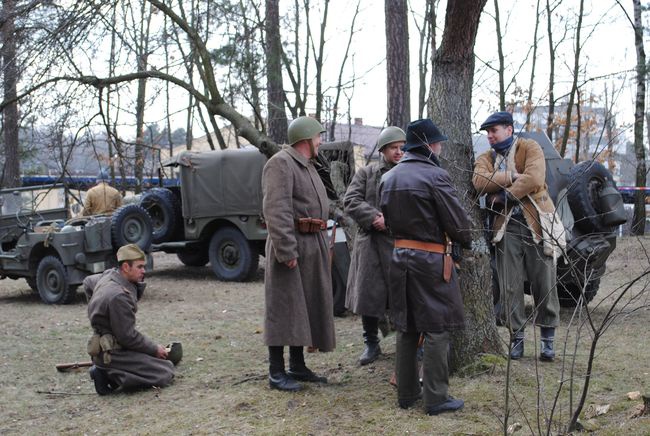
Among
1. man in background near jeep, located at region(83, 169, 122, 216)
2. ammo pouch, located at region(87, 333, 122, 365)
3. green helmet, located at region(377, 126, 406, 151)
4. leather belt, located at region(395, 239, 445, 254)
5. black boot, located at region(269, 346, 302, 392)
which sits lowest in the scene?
black boot, located at region(269, 346, 302, 392)

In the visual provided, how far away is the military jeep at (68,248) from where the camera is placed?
11.1 metres

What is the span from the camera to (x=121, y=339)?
5816 millimetres

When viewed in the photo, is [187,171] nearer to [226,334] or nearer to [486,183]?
[226,334]

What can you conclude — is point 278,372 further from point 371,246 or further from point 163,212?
point 163,212

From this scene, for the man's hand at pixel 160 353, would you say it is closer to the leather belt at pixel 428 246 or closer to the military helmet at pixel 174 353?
the military helmet at pixel 174 353

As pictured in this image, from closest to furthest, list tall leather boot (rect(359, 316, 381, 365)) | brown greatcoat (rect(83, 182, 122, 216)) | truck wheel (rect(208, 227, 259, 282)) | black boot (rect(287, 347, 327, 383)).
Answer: black boot (rect(287, 347, 327, 383)) < tall leather boot (rect(359, 316, 381, 365)) < brown greatcoat (rect(83, 182, 122, 216)) < truck wheel (rect(208, 227, 259, 282))

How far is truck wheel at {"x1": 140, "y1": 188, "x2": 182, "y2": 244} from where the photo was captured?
14.1 meters

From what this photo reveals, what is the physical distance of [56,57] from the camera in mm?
7398

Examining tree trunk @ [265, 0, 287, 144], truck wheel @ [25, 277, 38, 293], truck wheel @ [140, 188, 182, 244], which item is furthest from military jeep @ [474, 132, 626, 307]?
truck wheel @ [140, 188, 182, 244]

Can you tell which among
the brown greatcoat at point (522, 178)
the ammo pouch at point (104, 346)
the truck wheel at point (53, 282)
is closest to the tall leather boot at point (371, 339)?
the brown greatcoat at point (522, 178)

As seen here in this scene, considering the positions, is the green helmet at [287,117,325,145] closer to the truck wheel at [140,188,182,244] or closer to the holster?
the holster

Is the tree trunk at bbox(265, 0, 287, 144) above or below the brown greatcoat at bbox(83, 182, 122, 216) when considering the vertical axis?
above

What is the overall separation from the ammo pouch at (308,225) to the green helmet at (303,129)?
58cm

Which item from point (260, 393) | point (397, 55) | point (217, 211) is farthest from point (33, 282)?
point (260, 393)
